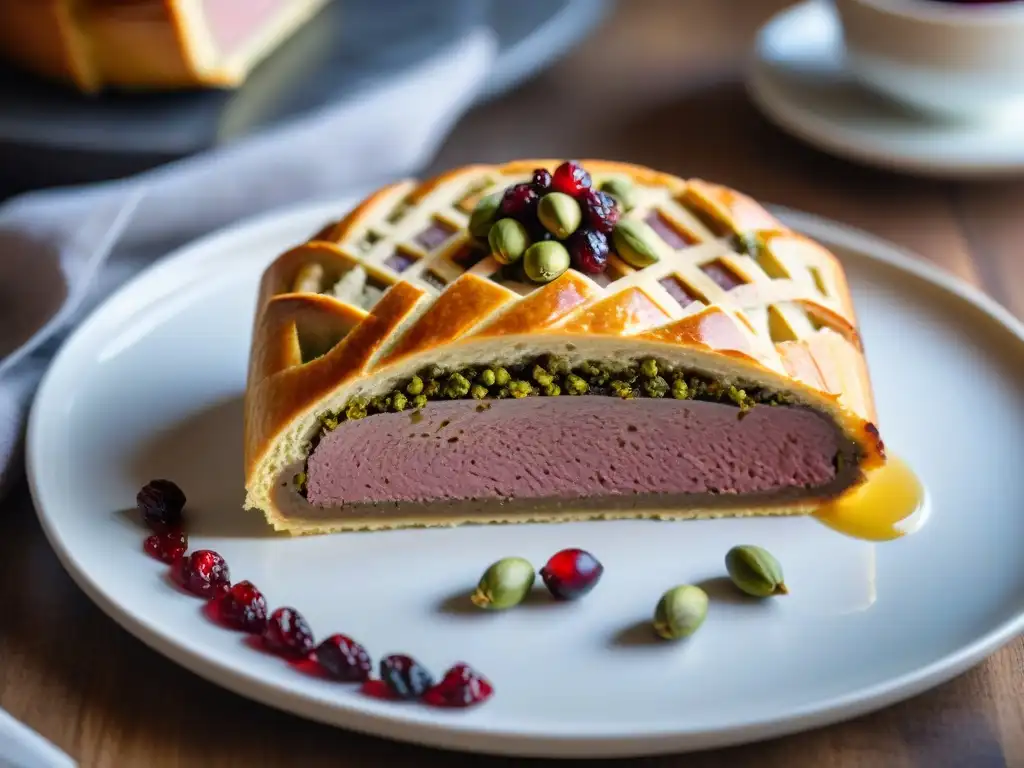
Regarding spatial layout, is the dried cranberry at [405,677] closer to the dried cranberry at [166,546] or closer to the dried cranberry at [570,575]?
the dried cranberry at [570,575]

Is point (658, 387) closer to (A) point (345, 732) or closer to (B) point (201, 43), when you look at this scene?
(A) point (345, 732)

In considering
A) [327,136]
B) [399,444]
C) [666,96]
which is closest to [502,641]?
[399,444]

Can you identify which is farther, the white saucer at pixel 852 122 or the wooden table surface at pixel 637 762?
the white saucer at pixel 852 122

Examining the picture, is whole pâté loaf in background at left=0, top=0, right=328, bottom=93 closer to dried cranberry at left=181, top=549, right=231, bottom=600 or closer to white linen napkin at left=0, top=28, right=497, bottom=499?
white linen napkin at left=0, top=28, right=497, bottom=499

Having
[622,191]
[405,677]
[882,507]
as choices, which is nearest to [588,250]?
[622,191]

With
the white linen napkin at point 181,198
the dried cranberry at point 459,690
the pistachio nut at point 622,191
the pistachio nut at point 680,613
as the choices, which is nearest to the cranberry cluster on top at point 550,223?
the pistachio nut at point 622,191

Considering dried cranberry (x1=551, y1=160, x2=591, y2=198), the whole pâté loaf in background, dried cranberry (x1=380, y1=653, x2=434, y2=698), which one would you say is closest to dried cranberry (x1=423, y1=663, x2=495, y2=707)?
dried cranberry (x1=380, y1=653, x2=434, y2=698)
